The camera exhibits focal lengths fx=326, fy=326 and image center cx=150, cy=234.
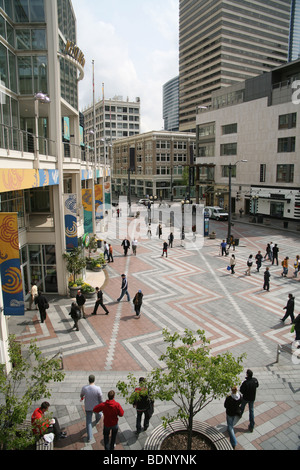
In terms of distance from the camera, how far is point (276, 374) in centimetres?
1068

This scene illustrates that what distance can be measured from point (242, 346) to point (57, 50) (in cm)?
1611

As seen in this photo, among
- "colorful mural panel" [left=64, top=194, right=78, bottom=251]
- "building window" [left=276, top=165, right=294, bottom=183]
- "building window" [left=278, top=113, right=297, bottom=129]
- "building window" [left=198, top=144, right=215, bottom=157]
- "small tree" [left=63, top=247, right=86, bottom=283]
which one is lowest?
"small tree" [left=63, top=247, right=86, bottom=283]

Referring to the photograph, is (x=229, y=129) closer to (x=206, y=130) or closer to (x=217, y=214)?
(x=206, y=130)

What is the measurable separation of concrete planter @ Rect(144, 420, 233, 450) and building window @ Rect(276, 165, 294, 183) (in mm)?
38495

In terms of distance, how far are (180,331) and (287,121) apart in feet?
119

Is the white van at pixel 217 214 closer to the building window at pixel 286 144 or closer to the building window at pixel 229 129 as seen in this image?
the building window at pixel 286 144

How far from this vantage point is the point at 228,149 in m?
52.4

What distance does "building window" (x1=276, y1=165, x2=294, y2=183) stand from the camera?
4061 centimetres

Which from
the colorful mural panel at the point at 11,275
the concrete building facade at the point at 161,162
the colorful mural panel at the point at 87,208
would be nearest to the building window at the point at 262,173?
the concrete building facade at the point at 161,162

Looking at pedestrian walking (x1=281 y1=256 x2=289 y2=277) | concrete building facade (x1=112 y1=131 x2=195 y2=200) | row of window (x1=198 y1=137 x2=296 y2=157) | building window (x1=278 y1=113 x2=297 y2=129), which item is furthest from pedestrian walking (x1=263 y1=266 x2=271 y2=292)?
concrete building facade (x1=112 y1=131 x2=195 y2=200)

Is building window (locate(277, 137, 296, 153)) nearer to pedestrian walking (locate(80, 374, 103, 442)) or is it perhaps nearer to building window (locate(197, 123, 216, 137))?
building window (locate(197, 123, 216, 137))

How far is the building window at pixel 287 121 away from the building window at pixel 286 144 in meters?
1.45
